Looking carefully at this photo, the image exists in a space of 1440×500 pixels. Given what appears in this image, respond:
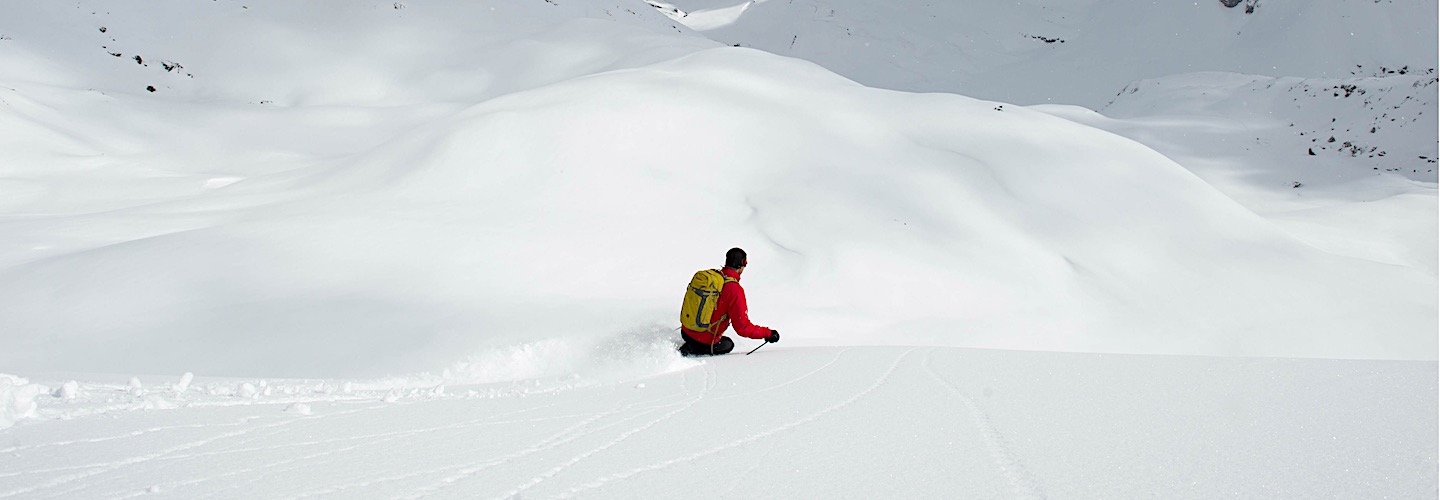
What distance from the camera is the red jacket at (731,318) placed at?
17.6 feet

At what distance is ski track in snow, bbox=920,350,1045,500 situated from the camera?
7.56 ft

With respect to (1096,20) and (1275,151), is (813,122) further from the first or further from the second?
(1096,20)

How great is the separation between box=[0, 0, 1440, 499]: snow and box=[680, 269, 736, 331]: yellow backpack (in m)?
0.30

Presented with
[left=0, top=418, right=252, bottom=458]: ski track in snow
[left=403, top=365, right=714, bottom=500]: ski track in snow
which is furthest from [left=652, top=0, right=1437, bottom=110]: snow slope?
[left=0, top=418, right=252, bottom=458]: ski track in snow

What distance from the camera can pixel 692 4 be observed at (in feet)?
127

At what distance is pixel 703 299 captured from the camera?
5387mm

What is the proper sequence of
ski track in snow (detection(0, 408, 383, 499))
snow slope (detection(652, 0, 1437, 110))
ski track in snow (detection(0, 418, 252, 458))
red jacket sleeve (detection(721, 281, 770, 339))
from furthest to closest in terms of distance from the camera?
snow slope (detection(652, 0, 1437, 110)) → red jacket sleeve (detection(721, 281, 770, 339)) → ski track in snow (detection(0, 418, 252, 458)) → ski track in snow (detection(0, 408, 383, 499))

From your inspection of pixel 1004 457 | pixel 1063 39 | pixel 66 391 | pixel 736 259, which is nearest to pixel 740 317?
pixel 736 259

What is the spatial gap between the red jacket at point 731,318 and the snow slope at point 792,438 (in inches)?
47.6

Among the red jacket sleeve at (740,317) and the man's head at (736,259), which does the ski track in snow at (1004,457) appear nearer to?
the red jacket sleeve at (740,317)

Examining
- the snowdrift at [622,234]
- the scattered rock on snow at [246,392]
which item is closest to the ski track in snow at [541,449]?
the scattered rock on snow at [246,392]

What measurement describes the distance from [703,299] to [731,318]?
0.25 m

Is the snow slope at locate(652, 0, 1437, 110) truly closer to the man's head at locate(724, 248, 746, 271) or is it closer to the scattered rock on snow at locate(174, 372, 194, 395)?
the man's head at locate(724, 248, 746, 271)

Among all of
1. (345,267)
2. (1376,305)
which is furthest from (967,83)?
(345,267)
